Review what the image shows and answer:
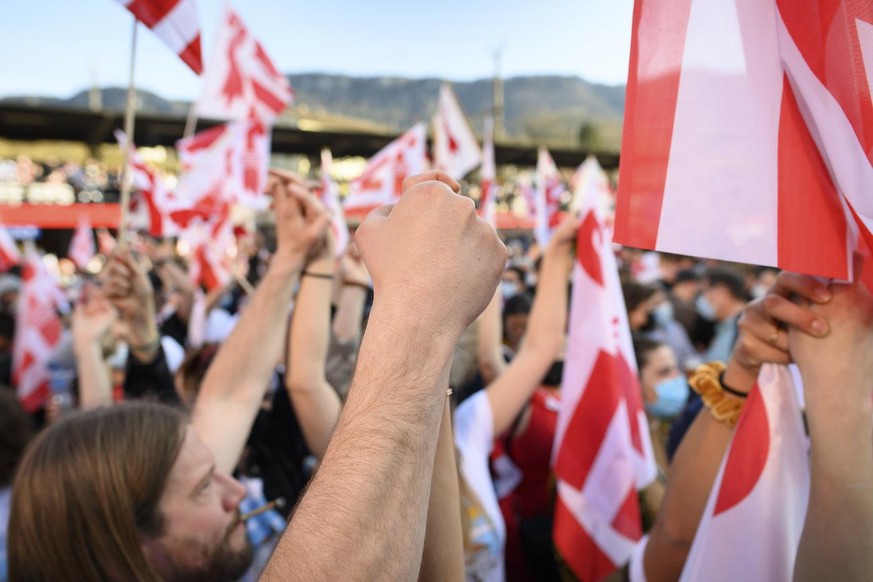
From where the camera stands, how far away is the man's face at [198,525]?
128 cm

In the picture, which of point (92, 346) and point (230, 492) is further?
point (92, 346)

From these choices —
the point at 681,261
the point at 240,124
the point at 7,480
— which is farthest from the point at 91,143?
the point at 7,480

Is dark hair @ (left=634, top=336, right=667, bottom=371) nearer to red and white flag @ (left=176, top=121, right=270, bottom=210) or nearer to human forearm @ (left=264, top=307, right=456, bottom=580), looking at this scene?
human forearm @ (left=264, top=307, right=456, bottom=580)

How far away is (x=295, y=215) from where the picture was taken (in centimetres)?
174

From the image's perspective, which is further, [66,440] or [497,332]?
[497,332]

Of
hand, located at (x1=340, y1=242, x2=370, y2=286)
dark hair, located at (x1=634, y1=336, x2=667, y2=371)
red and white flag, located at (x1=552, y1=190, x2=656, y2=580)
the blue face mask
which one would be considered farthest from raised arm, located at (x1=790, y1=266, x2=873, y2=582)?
dark hair, located at (x1=634, y1=336, x2=667, y2=371)

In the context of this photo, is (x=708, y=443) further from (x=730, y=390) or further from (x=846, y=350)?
(x=846, y=350)

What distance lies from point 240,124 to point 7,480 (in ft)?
12.7

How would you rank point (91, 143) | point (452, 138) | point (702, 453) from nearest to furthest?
1. point (702, 453)
2. point (452, 138)
3. point (91, 143)

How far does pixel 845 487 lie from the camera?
921 mm

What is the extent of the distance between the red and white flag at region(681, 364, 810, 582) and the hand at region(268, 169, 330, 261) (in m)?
1.19

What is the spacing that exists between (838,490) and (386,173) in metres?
4.74

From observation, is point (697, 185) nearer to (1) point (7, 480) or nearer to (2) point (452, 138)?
(1) point (7, 480)

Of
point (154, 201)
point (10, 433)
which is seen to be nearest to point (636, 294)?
point (10, 433)
